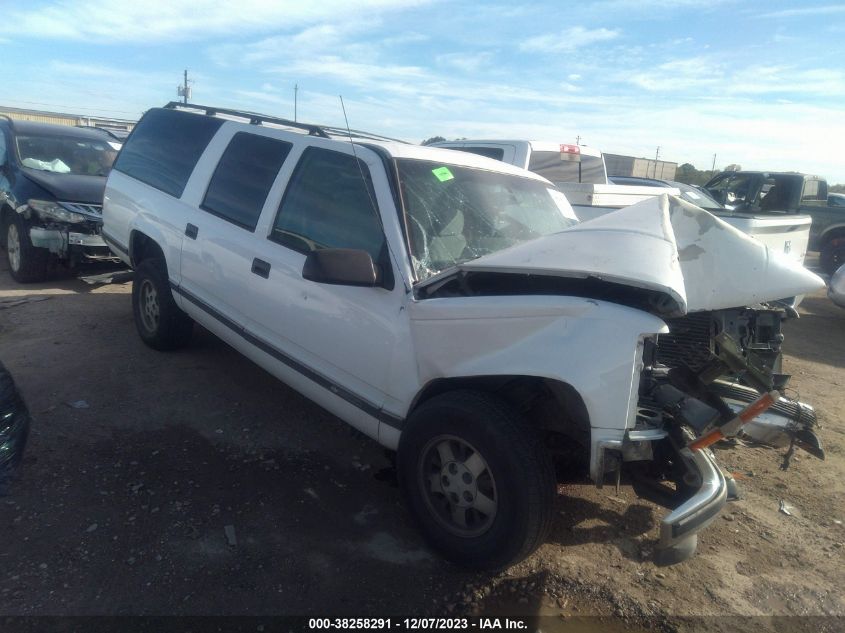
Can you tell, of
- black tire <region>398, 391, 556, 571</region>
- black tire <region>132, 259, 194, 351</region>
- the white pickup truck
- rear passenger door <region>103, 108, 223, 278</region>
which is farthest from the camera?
the white pickup truck

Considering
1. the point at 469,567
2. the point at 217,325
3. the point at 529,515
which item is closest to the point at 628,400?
the point at 529,515

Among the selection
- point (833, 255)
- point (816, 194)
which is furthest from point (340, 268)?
point (816, 194)

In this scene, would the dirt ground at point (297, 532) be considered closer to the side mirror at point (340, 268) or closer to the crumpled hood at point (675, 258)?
the crumpled hood at point (675, 258)

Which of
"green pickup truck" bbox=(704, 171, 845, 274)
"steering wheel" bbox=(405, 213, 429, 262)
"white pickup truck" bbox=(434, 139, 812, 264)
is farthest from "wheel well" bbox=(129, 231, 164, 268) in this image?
"green pickup truck" bbox=(704, 171, 845, 274)

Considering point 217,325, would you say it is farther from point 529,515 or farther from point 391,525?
point 529,515

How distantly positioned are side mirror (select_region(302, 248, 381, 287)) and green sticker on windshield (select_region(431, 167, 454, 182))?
0.86 m

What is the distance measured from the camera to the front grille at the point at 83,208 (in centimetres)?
765

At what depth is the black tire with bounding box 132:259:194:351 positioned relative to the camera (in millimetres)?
5129

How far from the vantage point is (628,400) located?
2.54 m

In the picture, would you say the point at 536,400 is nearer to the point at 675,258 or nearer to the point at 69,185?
the point at 675,258

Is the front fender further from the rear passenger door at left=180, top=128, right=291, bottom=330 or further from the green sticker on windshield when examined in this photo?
the rear passenger door at left=180, top=128, right=291, bottom=330

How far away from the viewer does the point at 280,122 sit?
→ 15.0ft

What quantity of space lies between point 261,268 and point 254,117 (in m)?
1.45

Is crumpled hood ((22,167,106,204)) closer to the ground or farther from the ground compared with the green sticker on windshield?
closer to the ground
